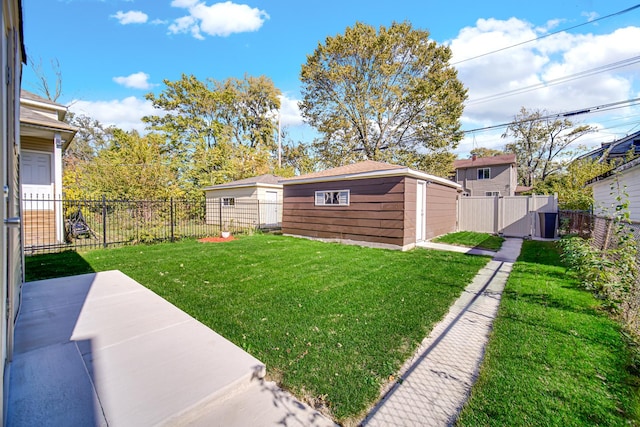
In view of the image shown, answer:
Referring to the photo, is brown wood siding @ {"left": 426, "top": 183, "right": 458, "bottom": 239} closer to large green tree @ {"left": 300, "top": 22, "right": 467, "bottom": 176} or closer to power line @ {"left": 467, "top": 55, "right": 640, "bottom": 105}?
power line @ {"left": 467, "top": 55, "right": 640, "bottom": 105}

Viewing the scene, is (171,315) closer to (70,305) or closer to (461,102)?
(70,305)

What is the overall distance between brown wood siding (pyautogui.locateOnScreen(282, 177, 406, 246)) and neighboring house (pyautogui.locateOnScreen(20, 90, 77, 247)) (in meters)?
6.96

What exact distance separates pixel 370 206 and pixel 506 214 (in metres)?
6.69

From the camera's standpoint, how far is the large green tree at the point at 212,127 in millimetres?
19328

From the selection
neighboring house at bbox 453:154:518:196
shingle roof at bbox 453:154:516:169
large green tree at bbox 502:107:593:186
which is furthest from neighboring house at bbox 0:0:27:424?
large green tree at bbox 502:107:593:186

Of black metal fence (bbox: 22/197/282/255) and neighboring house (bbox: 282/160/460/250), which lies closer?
black metal fence (bbox: 22/197/282/255)

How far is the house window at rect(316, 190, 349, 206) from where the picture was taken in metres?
8.89

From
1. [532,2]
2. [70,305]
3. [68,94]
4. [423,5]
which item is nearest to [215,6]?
[423,5]

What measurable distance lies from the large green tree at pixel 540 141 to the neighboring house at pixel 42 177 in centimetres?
2867

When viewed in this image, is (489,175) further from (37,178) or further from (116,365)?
(37,178)

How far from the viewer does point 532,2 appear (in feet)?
26.0

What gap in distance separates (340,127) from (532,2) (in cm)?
1234

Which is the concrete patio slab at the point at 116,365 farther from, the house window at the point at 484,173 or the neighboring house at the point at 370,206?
the house window at the point at 484,173

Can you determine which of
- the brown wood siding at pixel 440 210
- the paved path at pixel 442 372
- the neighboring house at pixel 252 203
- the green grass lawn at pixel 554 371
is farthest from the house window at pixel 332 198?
the green grass lawn at pixel 554 371
